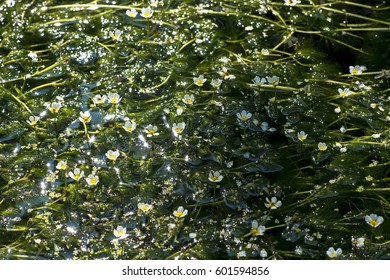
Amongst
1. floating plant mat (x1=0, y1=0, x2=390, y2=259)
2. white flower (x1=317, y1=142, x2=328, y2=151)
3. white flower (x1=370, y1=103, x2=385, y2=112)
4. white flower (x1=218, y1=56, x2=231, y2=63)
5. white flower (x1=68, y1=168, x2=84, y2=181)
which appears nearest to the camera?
floating plant mat (x1=0, y1=0, x2=390, y2=259)

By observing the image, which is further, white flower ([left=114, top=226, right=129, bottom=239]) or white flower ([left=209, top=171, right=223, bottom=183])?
white flower ([left=209, top=171, right=223, bottom=183])

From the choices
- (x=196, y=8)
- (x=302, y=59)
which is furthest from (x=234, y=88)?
(x=196, y=8)

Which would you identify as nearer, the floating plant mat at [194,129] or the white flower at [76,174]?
the floating plant mat at [194,129]

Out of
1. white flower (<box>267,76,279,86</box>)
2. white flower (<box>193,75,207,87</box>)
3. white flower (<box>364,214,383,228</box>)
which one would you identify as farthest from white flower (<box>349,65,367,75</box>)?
white flower (<box>364,214,383,228</box>)

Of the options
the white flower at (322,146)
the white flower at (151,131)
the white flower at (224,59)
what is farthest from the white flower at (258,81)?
the white flower at (151,131)

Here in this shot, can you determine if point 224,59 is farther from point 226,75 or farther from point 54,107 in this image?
point 54,107

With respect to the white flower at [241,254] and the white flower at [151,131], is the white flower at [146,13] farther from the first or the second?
the white flower at [241,254]

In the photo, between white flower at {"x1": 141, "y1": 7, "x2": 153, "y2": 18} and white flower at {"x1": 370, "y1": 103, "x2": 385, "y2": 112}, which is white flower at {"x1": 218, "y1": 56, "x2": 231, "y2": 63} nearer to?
white flower at {"x1": 141, "y1": 7, "x2": 153, "y2": 18}
